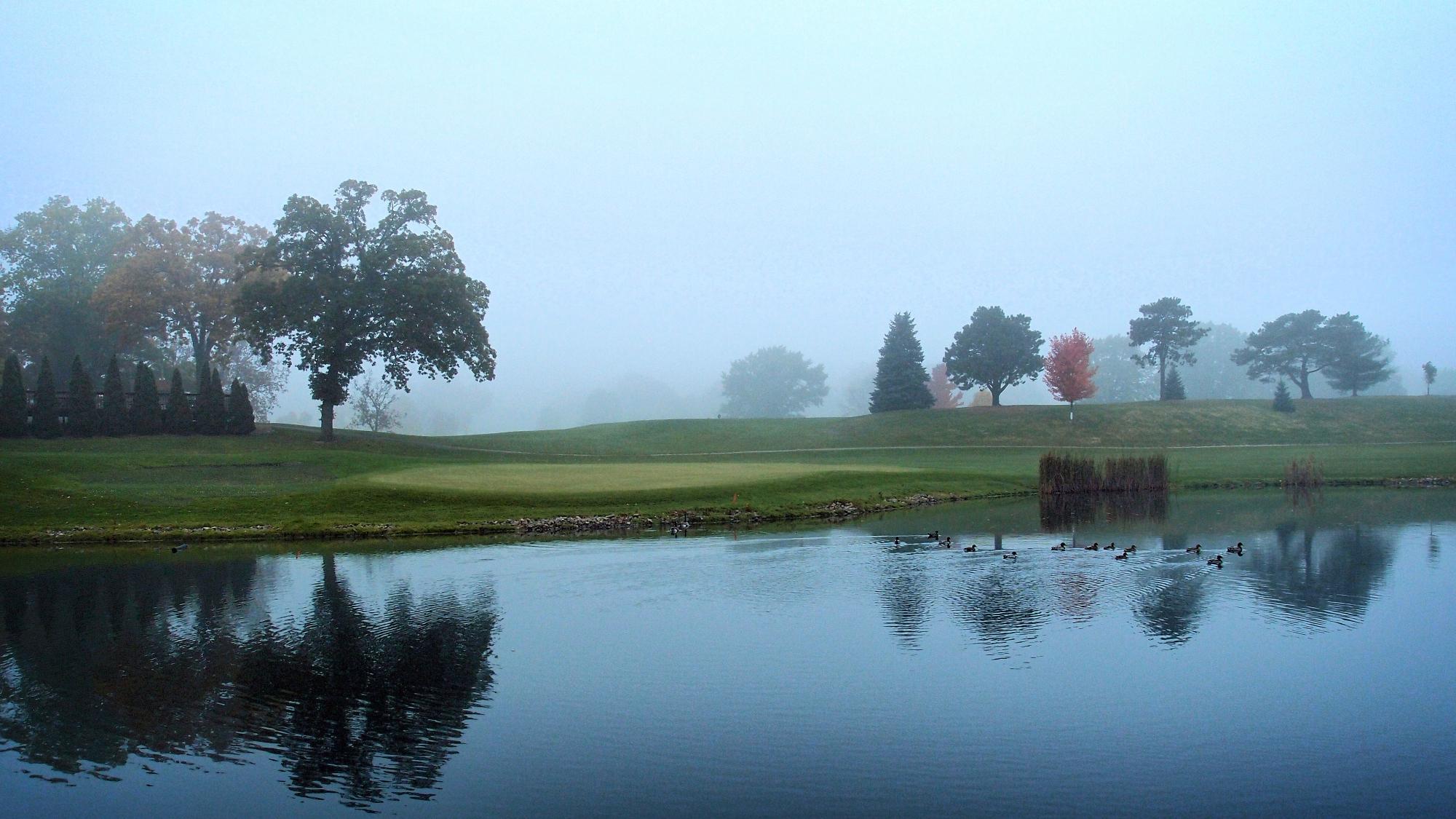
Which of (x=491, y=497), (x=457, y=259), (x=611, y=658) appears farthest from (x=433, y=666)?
(x=457, y=259)

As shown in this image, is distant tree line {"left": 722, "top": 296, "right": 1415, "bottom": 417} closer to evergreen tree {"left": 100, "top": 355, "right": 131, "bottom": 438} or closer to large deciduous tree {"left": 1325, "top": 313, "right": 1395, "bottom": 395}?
large deciduous tree {"left": 1325, "top": 313, "right": 1395, "bottom": 395}

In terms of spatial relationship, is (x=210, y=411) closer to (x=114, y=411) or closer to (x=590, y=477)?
(x=114, y=411)

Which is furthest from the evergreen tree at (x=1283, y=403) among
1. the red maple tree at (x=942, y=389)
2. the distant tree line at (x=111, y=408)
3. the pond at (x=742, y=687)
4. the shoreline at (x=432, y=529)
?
the distant tree line at (x=111, y=408)

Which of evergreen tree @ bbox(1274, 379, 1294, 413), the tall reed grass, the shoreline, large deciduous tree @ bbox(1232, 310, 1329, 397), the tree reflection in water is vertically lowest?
the tree reflection in water

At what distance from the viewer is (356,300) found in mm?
52594

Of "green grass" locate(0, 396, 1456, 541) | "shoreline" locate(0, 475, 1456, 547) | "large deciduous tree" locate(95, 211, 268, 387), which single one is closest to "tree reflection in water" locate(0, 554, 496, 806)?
"shoreline" locate(0, 475, 1456, 547)

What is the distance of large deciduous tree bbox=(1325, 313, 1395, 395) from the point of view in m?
88.4

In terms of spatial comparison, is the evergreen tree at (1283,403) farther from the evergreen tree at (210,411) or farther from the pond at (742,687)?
the evergreen tree at (210,411)

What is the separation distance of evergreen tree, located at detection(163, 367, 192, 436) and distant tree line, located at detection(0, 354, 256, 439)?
38 millimetres

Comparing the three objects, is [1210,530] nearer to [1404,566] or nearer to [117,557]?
[1404,566]

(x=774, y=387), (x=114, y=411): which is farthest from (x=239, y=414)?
(x=774, y=387)

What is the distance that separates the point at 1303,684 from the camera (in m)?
12.2

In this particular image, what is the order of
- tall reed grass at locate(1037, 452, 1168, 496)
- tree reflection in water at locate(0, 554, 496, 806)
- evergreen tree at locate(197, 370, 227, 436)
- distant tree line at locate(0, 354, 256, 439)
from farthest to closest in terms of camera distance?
evergreen tree at locate(197, 370, 227, 436) < distant tree line at locate(0, 354, 256, 439) < tall reed grass at locate(1037, 452, 1168, 496) < tree reflection in water at locate(0, 554, 496, 806)

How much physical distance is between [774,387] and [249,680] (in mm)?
139720
